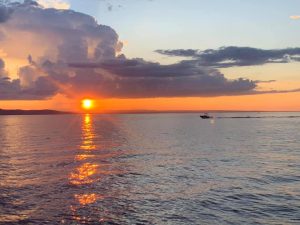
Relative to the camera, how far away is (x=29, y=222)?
28453mm

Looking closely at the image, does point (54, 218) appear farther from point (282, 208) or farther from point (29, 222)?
point (282, 208)

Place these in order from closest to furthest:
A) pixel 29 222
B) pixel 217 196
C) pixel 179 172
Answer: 1. pixel 29 222
2. pixel 217 196
3. pixel 179 172

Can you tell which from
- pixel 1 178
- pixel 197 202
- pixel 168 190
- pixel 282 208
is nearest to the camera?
pixel 282 208

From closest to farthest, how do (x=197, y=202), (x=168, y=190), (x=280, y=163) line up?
(x=197, y=202) < (x=168, y=190) < (x=280, y=163)

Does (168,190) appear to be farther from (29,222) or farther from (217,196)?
(29,222)

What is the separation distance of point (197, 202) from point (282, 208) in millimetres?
7904

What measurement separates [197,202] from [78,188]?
47.9ft

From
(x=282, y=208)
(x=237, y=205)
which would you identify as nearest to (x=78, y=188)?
(x=237, y=205)

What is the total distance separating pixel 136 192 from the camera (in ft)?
128

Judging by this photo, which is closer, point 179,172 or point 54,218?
point 54,218

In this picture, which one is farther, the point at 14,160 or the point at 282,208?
the point at 14,160

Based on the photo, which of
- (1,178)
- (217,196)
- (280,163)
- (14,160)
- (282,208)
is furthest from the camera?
(14,160)

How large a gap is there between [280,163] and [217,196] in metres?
27.7

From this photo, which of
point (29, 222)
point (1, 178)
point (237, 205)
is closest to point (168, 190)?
point (237, 205)
